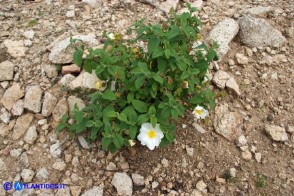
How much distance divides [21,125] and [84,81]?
0.68 metres

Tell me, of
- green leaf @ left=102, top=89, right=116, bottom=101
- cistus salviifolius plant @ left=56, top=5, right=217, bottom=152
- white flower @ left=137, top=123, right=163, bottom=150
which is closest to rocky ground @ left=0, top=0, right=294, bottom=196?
cistus salviifolius plant @ left=56, top=5, right=217, bottom=152

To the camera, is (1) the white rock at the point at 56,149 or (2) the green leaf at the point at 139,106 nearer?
(2) the green leaf at the point at 139,106

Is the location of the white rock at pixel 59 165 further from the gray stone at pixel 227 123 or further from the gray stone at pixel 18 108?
the gray stone at pixel 227 123

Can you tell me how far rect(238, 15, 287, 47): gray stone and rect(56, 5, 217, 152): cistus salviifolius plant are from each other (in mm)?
943

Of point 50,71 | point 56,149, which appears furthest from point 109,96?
point 50,71

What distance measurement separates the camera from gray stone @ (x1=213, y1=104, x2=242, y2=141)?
313cm

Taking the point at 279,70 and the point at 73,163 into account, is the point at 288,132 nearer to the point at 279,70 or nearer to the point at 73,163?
the point at 279,70

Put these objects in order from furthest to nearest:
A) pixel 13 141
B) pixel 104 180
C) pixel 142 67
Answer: pixel 13 141 < pixel 104 180 < pixel 142 67

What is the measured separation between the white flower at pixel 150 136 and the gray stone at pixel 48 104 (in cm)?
102

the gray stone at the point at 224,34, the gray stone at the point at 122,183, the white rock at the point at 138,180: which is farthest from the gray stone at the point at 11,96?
the gray stone at the point at 224,34

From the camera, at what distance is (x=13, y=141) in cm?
313

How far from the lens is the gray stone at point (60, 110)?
10.4 ft

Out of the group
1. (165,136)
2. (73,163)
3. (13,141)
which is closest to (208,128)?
(165,136)

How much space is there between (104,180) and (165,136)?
0.65 meters
